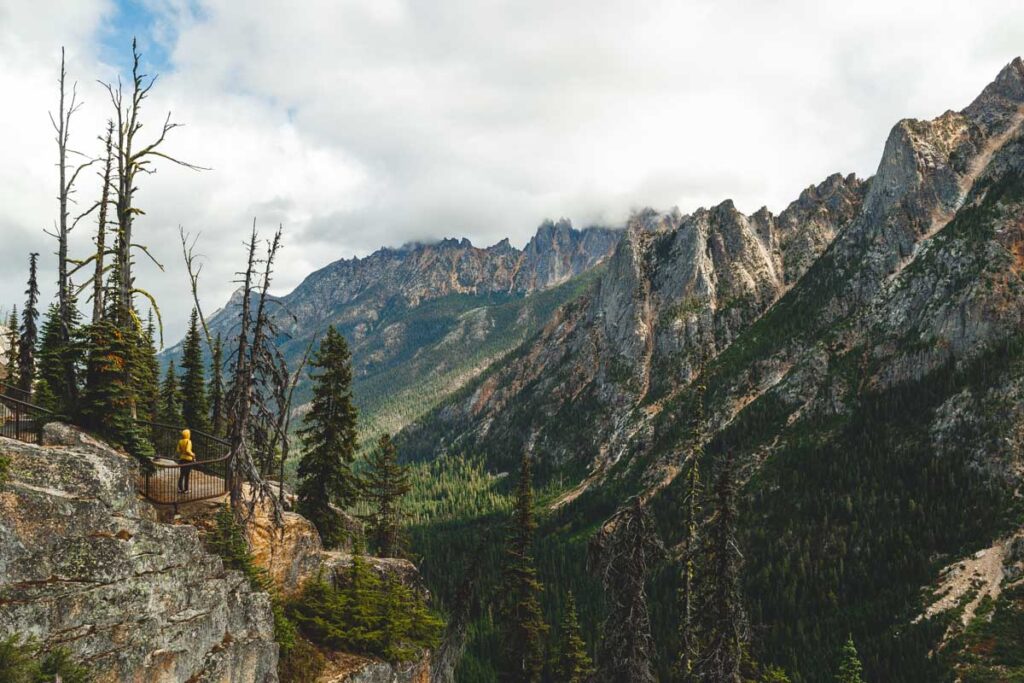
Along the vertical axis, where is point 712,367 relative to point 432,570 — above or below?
above

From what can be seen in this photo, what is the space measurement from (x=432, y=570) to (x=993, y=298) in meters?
146

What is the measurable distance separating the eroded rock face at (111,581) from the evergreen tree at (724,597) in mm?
16276

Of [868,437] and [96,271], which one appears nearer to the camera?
[96,271]

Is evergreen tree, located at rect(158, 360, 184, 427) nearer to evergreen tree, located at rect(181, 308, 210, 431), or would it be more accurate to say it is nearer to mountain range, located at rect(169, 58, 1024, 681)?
evergreen tree, located at rect(181, 308, 210, 431)

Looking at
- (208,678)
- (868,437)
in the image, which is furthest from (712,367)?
(208,678)

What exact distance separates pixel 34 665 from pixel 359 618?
12.6m

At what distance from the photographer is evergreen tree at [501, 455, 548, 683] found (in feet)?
114

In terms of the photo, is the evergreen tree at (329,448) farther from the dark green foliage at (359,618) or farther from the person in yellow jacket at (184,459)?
the person in yellow jacket at (184,459)

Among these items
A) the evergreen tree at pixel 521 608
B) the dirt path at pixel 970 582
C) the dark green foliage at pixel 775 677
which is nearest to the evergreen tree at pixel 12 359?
the evergreen tree at pixel 521 608

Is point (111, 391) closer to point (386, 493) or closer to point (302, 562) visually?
point (302, 562)

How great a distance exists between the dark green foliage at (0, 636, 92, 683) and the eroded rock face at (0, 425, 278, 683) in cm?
40

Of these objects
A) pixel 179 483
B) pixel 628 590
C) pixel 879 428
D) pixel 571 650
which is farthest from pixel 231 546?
pixel 879 428

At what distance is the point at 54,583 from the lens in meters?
13.4

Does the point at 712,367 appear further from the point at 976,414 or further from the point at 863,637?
the point at 863,637
